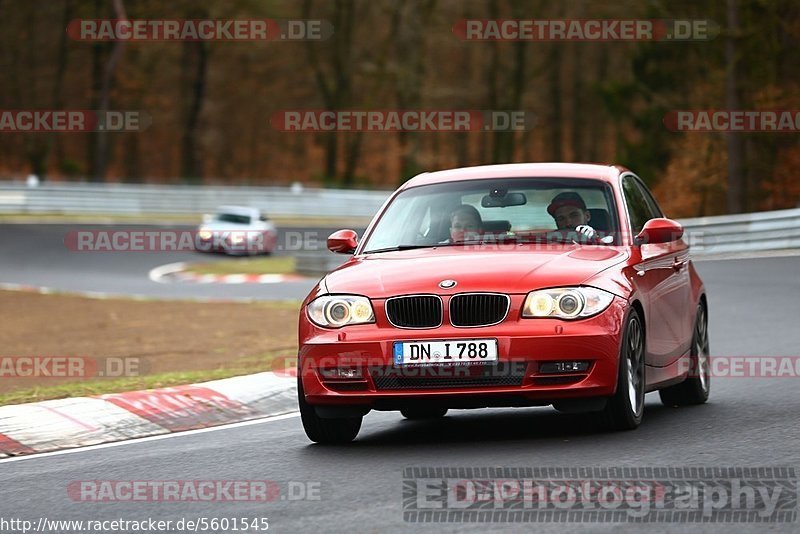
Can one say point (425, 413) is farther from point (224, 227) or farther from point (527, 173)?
point (224, 227)

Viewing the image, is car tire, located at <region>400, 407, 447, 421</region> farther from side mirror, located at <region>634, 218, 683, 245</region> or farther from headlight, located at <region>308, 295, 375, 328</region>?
side mirror, located at <region>634, 218, 683, 245</region>

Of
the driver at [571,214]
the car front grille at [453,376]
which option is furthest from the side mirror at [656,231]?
the car front grille at [453,376]

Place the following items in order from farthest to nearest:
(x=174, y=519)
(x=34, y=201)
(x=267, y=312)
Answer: (x=34, y=201) → (x=267, y=312) → (x=174, y=519)

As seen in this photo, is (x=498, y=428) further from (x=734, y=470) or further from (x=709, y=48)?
(x=709, y=48)

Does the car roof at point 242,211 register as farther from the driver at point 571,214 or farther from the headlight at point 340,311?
the headlight at point 340,311

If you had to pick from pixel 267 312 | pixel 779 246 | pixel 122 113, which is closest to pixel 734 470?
pixel 267 312

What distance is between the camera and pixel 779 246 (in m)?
28.3

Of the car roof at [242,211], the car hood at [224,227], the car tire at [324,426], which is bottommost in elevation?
the car tire at [324,426]

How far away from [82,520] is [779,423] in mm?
4279

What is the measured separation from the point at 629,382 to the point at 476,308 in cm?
102

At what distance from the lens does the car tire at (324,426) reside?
28.1 ft

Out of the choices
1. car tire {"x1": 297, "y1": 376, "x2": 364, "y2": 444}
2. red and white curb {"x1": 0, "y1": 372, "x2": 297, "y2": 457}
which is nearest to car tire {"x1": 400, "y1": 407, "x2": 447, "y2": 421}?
car tire {"x1": 297, "y1": 376, "x2": 364, "y2": 444}

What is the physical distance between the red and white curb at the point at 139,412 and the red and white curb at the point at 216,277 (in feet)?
57.7

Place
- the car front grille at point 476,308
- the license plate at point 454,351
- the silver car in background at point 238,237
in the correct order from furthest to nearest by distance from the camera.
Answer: the silver car in background at point 238,237
the car front grille at point 476,308
the license plate at point 454,351
